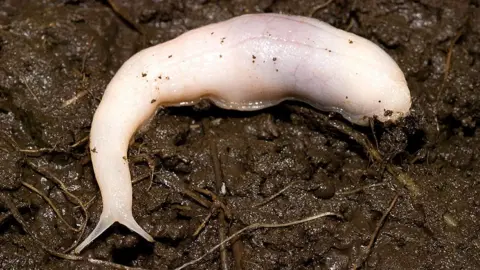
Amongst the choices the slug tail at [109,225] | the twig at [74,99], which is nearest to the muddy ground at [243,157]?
the twig at [74,99]

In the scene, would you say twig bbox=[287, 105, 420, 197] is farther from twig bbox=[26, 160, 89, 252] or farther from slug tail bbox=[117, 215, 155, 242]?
twig bbox=[26, 160, 89, 252]

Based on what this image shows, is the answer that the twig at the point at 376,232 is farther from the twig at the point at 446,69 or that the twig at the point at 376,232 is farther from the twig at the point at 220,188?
the twig at the point at 220,188

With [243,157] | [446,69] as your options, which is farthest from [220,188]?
[446,69]

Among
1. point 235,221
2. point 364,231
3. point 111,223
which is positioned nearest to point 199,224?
point 235,221

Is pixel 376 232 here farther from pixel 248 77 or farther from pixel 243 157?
pixel 248 77

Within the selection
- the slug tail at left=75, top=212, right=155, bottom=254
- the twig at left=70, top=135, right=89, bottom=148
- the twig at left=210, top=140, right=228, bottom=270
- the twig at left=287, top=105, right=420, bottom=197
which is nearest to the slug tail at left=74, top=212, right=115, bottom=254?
the slug tail at left=75, top=212, right=155, bottom=254

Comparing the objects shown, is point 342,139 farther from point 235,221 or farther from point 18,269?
point 18,269
